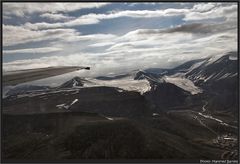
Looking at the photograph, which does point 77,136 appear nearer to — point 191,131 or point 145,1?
point 191,131

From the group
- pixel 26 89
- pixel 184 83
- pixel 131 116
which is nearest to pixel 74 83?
pixel 26 89

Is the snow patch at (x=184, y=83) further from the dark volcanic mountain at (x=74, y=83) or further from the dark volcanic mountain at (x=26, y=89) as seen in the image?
the dark volcanic mountain at (x=26, y=89)

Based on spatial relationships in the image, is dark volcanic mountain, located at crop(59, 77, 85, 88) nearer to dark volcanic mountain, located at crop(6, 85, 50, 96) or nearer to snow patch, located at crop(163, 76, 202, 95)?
dark volcanic mountain, located at crop(6, 85, 50, 96)

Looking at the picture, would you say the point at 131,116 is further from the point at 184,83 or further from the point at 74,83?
the point at 184,83

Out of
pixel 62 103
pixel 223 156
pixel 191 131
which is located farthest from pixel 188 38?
pixel 62 103

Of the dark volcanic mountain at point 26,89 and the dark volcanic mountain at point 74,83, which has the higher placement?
the dark volcanic mountain at point 74,83

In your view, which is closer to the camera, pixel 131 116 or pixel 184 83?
pixel 131 116

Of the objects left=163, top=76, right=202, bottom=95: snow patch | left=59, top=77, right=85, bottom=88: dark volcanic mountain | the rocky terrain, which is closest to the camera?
the rocky terrain

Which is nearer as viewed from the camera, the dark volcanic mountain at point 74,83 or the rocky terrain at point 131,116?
the rocky terrain at point 131,116

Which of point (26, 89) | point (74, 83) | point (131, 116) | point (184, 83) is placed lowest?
point (131, 116)

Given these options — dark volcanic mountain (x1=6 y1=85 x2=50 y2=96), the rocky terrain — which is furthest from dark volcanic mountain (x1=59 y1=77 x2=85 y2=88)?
dark volcanic mountain (x1=6 y1=85 x2=50 y2=96)

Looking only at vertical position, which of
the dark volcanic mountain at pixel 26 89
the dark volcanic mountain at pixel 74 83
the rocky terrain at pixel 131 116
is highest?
the dark volcanic mountain at pixel 74 83

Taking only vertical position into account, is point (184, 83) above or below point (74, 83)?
below

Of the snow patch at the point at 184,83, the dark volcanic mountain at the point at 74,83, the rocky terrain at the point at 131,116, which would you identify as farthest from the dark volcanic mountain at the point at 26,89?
the snow patch at the point at 184,83
